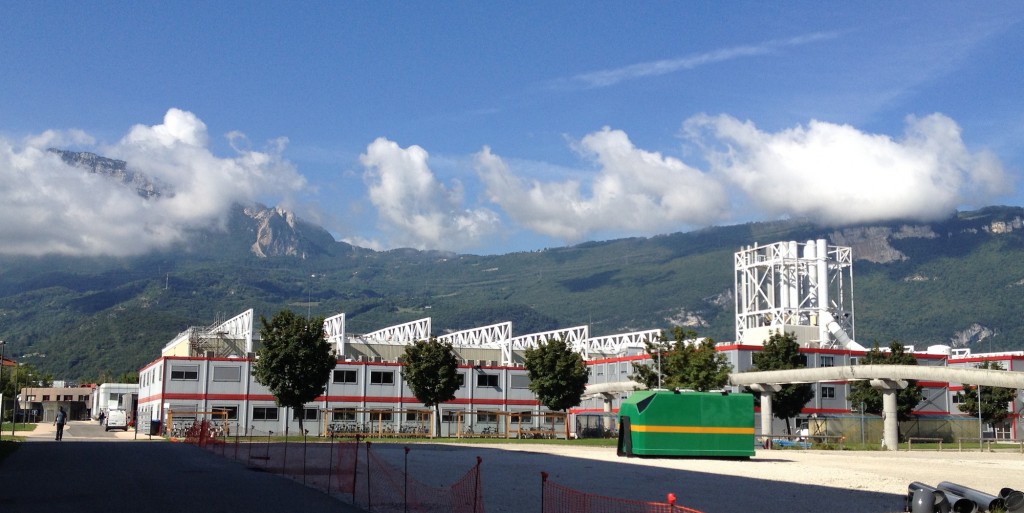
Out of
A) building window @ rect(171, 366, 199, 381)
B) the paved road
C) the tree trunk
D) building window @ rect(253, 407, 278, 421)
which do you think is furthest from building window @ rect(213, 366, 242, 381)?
the paved road

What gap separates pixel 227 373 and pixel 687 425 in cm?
5329

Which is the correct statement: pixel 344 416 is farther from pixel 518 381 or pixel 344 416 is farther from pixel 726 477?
pixel 726 477

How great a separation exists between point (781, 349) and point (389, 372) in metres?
35.9

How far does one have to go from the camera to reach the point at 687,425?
4534cm

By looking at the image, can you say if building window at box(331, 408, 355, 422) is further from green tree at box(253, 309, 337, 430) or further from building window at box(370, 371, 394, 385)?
green tree at box(253, 309, 337, 430)

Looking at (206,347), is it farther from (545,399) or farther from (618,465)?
(618,465)

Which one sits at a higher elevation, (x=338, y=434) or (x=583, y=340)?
(x=583, y=340)

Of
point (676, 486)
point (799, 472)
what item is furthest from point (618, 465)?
point (676, 486)

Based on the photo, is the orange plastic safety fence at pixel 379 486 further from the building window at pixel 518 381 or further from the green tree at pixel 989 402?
the green tree at pixel 989 402

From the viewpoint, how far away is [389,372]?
93000mm

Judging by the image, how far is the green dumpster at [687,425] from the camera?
1774 inches

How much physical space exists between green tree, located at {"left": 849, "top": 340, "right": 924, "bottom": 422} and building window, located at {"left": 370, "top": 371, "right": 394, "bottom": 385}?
40.6 meters

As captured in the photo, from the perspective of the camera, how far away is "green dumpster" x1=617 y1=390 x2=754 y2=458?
4506 cm

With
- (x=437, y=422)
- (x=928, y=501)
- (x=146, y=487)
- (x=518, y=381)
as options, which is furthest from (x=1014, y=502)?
(x=518, y=381)
